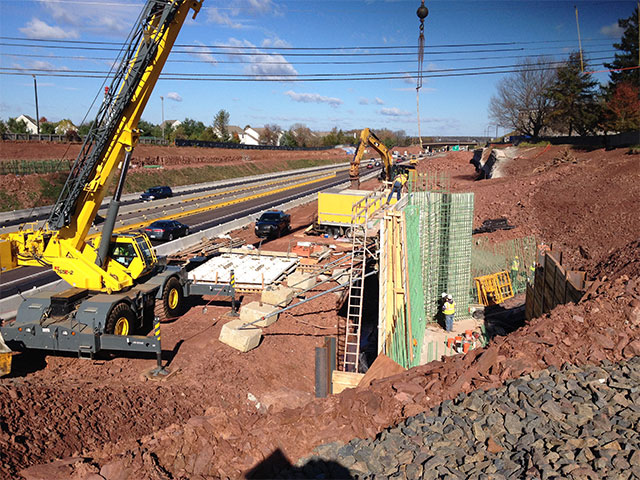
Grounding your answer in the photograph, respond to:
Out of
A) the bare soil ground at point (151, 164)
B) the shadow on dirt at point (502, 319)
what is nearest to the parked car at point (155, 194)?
the bare soil ground at point (151, 164)

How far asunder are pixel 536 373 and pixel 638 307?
8.71ft

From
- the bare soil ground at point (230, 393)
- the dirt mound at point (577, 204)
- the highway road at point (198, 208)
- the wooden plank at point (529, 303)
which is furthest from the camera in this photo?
the dirt mound at point (577, 204)

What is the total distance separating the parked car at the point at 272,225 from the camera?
97.8 ft

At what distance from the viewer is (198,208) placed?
135ft

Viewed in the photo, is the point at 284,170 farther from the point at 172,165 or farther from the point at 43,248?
the point at 43,248

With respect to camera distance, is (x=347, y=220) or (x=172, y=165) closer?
(x=347, y=220)

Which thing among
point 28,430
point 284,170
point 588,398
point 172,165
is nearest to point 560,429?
point 588,398

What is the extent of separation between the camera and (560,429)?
6.00m

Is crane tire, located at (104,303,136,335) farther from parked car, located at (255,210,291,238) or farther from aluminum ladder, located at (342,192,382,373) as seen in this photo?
parked car, located at (255,210,291,238)

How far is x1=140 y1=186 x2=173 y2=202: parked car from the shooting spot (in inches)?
1806

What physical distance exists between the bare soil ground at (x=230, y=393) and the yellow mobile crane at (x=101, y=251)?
0.99 m

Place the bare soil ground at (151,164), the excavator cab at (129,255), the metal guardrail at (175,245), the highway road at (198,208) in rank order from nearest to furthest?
the excavator cab at (129,255), the metal guardrail at (175,245), the highway road at (198,208), the bare soil ground at (151,164)

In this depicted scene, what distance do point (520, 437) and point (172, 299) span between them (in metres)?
11.9

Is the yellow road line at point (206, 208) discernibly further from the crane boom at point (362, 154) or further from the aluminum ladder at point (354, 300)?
the aluminum ladder at point (354, 300)
